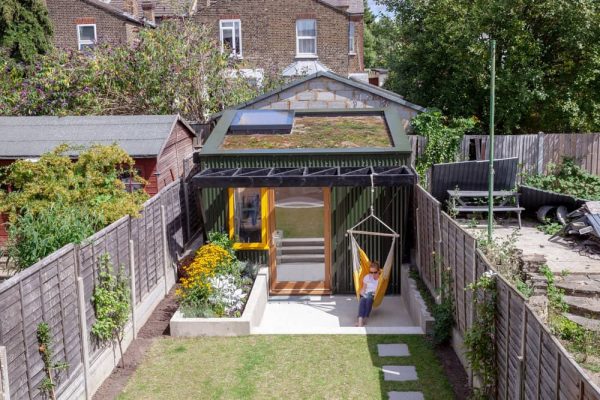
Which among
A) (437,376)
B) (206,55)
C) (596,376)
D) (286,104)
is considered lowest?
(437,376)

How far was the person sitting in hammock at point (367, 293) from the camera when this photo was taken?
37.1 feet

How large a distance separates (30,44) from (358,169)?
21.3 meters

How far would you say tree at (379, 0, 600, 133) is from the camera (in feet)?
59.2

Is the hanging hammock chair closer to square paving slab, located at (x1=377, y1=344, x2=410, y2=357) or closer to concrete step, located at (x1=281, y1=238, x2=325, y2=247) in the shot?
square paving slab, located at (x1=377, y1=344, x2=410, y2=357)

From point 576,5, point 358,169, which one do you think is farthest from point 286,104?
point 576,5

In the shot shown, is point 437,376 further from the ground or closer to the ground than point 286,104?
closer to the ground

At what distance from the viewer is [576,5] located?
1761 centimetres

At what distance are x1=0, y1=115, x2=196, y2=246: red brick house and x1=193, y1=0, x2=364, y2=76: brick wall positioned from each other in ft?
65.1

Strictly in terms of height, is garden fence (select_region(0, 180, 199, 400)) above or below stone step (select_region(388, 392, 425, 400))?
above

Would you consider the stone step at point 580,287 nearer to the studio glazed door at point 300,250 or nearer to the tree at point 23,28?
the studio glazed door at point 300,250

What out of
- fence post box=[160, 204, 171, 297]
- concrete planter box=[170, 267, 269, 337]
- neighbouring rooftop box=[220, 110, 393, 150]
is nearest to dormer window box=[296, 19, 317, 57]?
neighbouring rooftop box=[220, 110, 393, 150]

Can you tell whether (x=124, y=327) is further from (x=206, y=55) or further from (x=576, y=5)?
(x=576, y=5)

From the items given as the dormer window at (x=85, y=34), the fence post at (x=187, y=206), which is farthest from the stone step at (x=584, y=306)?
the dormer window at (x=85, y=34)

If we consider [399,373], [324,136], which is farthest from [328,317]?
[324,136]
